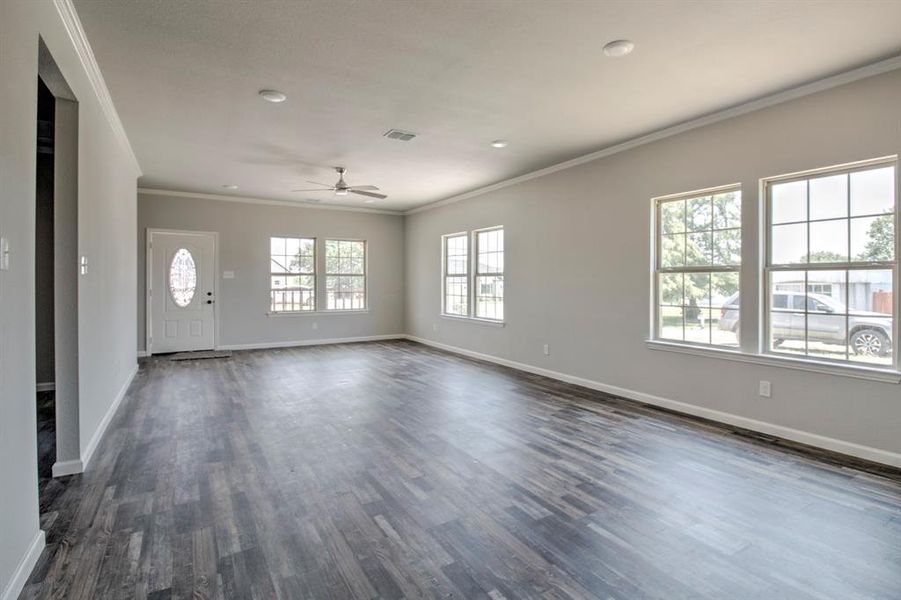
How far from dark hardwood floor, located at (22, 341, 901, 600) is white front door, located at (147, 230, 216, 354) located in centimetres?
355

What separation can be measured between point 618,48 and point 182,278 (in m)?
7.48

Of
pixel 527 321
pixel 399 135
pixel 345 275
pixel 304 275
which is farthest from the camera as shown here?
pixel 345 275

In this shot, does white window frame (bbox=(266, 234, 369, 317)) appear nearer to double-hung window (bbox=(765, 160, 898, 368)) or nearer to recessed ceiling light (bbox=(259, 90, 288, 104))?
recessed ceiling light (bbox=(259, 90, 288, 104))

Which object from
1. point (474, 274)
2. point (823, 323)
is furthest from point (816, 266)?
point (474, 274)

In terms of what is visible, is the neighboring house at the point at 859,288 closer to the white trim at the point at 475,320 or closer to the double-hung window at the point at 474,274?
the white trim at the point at 475,320

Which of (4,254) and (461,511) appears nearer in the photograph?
(4,254)

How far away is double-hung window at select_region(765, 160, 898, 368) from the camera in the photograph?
324cm

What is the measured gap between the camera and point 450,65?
10.4 ft

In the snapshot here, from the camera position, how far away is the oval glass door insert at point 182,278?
7.65 metres

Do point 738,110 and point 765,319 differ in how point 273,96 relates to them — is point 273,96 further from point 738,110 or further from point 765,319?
point 765,319

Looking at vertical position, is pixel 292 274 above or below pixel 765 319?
above

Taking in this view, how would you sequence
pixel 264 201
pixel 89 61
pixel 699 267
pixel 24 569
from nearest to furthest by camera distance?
pixel 24 569 < pixel 89 61 < pixel 699 267 < pixel 264 201

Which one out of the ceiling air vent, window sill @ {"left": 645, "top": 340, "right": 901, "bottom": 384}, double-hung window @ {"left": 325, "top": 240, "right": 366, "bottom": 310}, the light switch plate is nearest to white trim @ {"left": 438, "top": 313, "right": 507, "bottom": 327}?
double-hung window @ {"left": 325, "top": 240, "right": 366, "bottom": 310}

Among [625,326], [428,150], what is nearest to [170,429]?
[428,150]
